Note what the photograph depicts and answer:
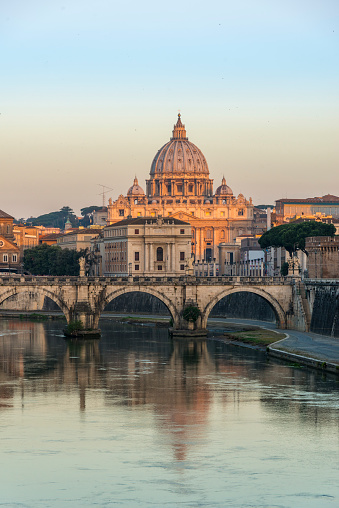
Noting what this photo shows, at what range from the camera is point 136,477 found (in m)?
38.8

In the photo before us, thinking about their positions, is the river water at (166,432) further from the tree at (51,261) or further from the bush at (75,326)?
the tree at (51,261)

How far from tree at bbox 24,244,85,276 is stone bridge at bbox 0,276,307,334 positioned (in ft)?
253

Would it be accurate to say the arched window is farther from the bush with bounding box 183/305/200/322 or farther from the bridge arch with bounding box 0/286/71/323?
the bridge arch with bounding box 0/286/71/323

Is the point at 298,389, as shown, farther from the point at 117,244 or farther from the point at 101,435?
the point at 117,244

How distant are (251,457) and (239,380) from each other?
22027mm

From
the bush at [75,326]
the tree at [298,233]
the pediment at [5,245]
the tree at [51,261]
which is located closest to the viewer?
the bush at [75,326]

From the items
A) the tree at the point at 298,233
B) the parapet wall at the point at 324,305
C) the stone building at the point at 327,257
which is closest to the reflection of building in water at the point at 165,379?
the parapet wall at the point at 324,305

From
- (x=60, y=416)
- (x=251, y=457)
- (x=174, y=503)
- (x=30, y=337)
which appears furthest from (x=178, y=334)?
(x=174, y=503)

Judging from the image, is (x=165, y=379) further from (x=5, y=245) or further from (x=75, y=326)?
(x=5, y=245)

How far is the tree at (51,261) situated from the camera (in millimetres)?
174250

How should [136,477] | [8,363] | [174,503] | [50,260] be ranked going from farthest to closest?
1. [50,260]
2. [8,363]
3. [136,477]
4. [174,503]

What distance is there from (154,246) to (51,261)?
1788cm

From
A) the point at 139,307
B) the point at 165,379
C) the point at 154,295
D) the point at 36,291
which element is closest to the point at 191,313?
the point at 154,295

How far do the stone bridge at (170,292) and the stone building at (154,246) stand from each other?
7788 cm
